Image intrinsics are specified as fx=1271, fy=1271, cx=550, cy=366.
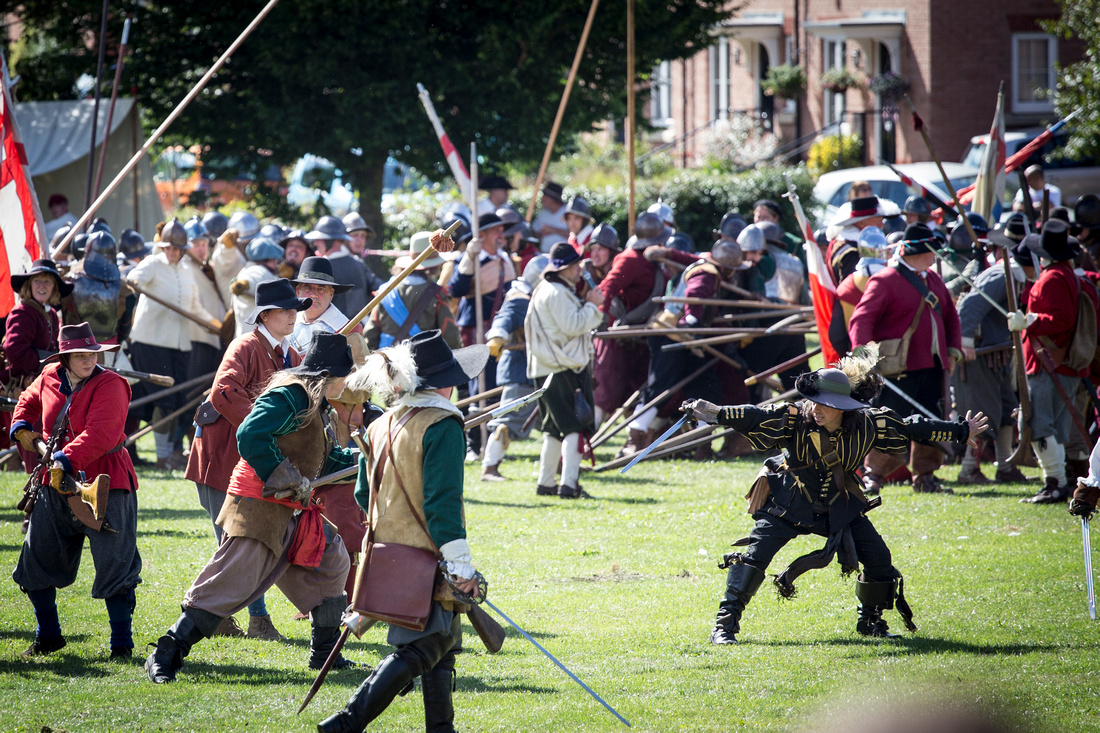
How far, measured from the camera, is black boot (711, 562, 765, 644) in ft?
20.7

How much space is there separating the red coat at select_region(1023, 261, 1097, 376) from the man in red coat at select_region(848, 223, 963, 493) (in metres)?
0.65

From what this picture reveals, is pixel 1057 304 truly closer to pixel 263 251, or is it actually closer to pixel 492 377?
pixel 492 377

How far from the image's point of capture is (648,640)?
6.39m

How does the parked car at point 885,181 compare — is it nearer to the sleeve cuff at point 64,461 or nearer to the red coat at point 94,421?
the red coat at point 94,421

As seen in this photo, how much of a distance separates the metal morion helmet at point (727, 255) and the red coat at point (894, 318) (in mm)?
2095

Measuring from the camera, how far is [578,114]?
755 inches

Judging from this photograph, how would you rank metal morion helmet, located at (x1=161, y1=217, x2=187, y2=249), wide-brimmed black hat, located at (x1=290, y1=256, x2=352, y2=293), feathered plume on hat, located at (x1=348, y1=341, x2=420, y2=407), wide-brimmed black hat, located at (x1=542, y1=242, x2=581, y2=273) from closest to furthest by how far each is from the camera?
1. feathered plume on hat, located at (x1=348, y1=341, x2=420, y2=407)
2. wide-brimmed black hat, located at (x1=290, y1=256, x2=352, y2=293)
3. wide-brimmed black hat, located at (x1=542, y1=242, x2=581, y2=273)
4. metal morion helmet, located at (x1=161, y1=217, x2=187, y2=249)

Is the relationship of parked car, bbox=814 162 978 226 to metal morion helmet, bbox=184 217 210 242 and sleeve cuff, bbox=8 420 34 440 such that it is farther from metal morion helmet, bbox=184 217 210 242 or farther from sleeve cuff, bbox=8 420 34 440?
sleeve cuff, bbox=8 420 34 440

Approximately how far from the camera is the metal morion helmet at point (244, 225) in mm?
13086

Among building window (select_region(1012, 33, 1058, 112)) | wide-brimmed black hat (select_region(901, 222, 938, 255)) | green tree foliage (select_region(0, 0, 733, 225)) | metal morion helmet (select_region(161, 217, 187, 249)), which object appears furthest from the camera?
building window (select_region(1012, 33, 1058, 112))

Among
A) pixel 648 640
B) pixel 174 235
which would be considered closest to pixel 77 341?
pixel 648 640

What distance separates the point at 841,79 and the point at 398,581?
2640 cm

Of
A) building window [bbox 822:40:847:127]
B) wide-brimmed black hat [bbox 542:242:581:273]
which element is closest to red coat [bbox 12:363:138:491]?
wide-brimmed black hat [bbox 542:242:581:273]

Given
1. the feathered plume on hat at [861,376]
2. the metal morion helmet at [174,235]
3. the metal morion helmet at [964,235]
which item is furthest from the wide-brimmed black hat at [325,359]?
the metal morion helmet at [964,235]
